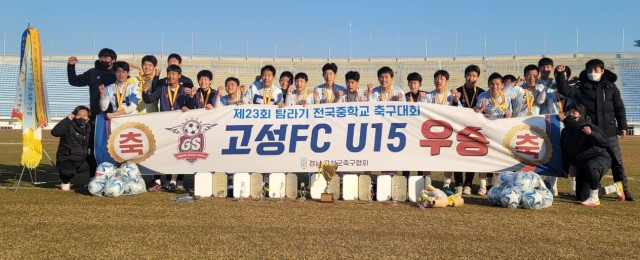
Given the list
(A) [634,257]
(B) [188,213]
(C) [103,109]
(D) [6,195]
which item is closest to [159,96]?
(C) [103,109]

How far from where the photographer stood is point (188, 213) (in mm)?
5762

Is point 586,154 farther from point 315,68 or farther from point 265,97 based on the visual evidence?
point 315,68

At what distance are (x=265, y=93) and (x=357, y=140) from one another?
6.00ft

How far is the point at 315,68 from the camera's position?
54.0 meters

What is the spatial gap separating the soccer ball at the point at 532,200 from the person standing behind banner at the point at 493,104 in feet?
3.93

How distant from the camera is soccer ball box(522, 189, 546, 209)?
20.4 feet

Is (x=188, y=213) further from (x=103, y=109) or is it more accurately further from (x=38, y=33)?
(x=38, y=33)

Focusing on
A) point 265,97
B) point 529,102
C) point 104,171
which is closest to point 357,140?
point 265,97

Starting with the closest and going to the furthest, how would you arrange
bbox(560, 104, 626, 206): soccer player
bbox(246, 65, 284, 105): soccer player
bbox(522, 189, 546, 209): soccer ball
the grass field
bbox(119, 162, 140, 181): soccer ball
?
the grass field < bbox(522, 189, 546, 209): soccer ball < bbox(560, 104, 626, 206): soccer player < bbox(119, 162, 140, 181): soccer ball < bbox(246, 65, 284, 105): soccer player

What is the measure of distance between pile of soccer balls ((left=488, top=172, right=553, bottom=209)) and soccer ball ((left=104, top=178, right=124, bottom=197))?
16.0ft

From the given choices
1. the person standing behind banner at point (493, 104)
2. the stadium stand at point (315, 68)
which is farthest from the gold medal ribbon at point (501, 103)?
the stadium stand at point (315, 68)

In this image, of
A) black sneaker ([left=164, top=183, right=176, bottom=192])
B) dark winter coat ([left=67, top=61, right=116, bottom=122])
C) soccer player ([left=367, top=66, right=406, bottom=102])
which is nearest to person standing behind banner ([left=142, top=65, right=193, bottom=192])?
black sneaker ([left=164, top=183, right=176, bottom=192])

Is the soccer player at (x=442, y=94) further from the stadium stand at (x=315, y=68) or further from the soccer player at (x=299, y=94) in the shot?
the stadium stand at (x=315, y=68)

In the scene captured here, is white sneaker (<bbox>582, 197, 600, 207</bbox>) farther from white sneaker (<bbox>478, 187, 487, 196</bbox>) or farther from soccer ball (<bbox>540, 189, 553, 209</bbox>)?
white sneaker (<bbox>478, 187, 487, 196</bbox>)
